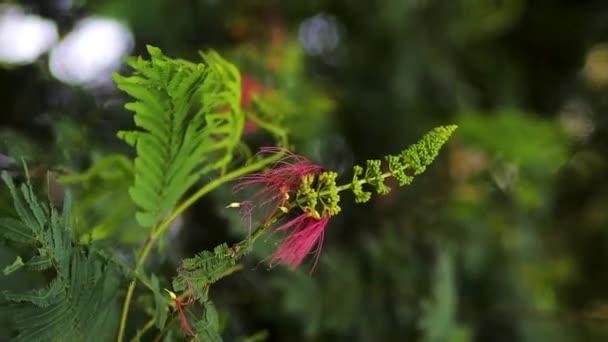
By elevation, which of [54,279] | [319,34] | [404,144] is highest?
[319,34]

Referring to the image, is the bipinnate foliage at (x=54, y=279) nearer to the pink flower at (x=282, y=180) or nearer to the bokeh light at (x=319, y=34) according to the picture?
the pink flower at (x=282, y=180)

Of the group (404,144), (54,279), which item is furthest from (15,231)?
(404,144)

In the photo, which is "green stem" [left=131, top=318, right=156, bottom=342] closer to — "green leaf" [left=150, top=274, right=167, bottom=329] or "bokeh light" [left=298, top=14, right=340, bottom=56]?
"green leaf" [left=150, top=274, right=167, bottom=329]

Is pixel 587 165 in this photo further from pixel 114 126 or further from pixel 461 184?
pixel 114 126

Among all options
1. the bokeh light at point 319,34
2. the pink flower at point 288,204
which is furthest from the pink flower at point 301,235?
the bokeh light at point 319,34

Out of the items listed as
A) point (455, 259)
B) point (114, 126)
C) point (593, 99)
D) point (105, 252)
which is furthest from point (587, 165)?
point (105, 252)

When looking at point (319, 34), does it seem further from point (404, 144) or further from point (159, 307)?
point (159, 307)
